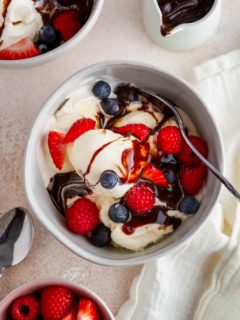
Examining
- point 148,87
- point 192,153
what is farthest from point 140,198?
point 148,87

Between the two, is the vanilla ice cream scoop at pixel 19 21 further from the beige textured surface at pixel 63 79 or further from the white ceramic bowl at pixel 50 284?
the white ceramic bowl at pixel 50 284

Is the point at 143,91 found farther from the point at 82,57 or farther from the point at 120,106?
the point at 82,57

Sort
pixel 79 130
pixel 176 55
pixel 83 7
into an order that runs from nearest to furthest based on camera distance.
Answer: pixel 79 130
pixel 83 7
pixel 176 55

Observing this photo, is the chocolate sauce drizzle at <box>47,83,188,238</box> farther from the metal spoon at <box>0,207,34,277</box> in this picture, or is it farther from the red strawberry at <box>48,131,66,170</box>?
the metal spoon at <box>0,207,34,277</box>

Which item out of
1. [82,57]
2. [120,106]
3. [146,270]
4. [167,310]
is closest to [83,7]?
[82,57]

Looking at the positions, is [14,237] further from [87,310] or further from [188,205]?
[188,205]
